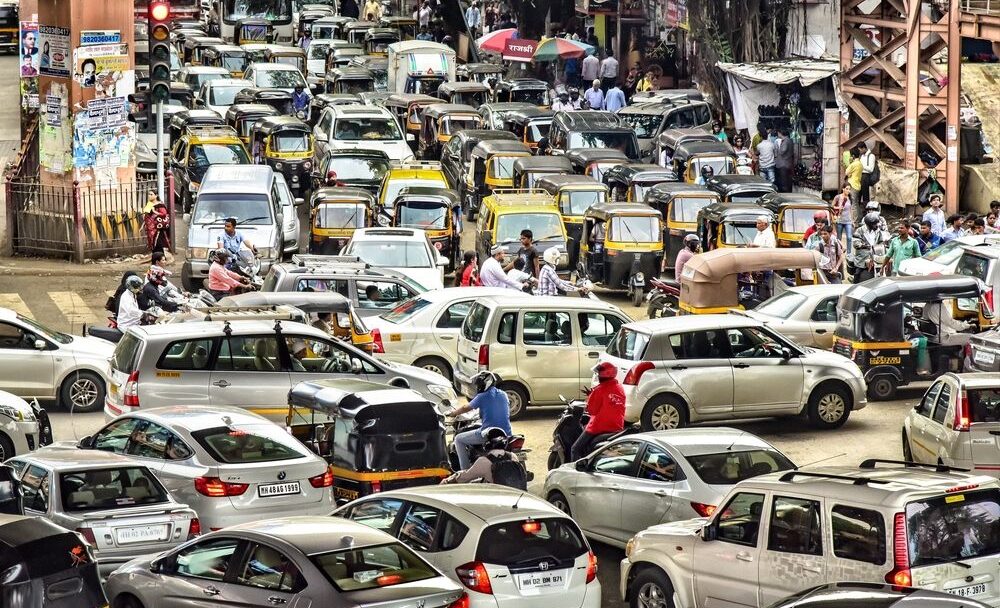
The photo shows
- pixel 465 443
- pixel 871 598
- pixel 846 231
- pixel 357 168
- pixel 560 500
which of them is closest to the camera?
pixel 871 598

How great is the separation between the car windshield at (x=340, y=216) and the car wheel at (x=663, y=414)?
11924 millimetres

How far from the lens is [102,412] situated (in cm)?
2103

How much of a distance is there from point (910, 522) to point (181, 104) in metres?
37.6

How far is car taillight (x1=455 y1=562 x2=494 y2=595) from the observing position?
37.6 feet

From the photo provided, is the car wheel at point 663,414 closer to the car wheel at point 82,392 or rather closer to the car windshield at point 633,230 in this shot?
the car wheel at point 82,392

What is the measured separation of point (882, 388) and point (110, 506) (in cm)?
1117

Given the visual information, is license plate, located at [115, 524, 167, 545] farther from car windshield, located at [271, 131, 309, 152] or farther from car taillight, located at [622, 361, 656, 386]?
car windshield, located at [271, 131, 309, 152]

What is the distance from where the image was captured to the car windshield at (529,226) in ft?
95.9

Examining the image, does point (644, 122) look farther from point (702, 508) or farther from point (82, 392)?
point (702, 508)

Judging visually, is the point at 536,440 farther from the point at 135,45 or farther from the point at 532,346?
the point at 135,45

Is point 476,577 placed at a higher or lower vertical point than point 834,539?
lower

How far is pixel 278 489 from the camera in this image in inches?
570

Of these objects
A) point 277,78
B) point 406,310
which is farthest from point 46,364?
point 277,78

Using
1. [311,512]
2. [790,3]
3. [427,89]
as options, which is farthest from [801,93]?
[311,512]
